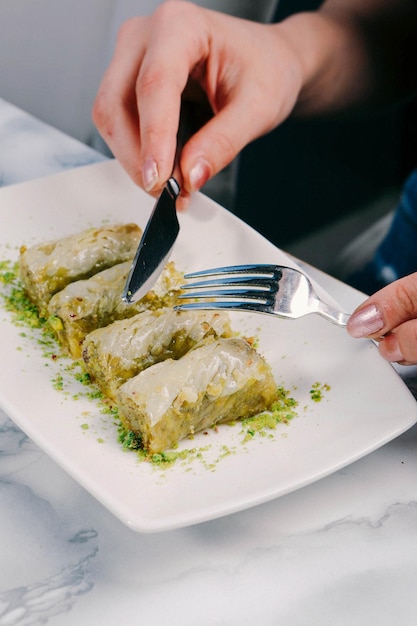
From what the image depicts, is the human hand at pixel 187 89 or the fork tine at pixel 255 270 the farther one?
the human hand at pixel 187 89

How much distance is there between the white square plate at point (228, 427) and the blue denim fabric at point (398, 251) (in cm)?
81

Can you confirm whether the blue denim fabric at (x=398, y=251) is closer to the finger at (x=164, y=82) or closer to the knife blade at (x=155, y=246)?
the finger at (x=164, y=82)

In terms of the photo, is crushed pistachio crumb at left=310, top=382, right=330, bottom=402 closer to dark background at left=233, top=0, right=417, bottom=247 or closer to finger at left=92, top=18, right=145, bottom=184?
finger at left=92, top=18, right=145, bottom=184

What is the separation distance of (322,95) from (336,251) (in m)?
0.88

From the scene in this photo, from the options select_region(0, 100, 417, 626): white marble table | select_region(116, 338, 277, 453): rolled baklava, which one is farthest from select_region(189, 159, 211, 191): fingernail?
select_region(0, 100, 417, 626): white marble table

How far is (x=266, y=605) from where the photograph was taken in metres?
1.20

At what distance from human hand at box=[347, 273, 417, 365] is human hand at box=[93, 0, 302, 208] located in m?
0.57

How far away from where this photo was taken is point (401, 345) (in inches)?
55.6

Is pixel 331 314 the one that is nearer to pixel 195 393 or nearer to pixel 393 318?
pixel 393 318

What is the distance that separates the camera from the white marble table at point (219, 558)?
118cm

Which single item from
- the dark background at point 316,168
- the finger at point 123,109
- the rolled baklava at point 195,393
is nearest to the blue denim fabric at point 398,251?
the dark background at point 316,168

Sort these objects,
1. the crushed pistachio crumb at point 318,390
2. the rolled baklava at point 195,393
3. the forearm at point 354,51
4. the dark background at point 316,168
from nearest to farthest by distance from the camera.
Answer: the rolled baklava at point 195,393
the crushed pistachio crumb at point 318,390
the forearm at point 354,51
the dark background at point 316,168

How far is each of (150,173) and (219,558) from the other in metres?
0.85

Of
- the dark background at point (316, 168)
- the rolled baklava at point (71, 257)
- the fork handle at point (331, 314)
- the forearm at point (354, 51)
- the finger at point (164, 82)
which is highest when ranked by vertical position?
the finger at point (164, 82)
